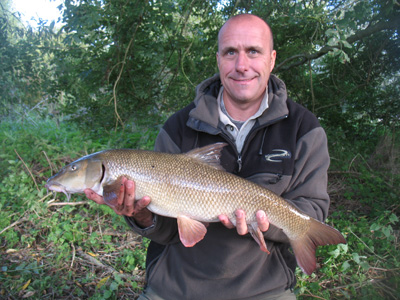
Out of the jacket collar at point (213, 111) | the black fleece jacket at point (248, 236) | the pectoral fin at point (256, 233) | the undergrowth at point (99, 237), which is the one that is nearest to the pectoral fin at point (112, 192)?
the black fleece jacket at point (248, 236)

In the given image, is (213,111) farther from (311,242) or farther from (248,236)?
(311,242)

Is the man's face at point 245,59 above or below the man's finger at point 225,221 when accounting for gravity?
above

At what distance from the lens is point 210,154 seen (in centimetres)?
186

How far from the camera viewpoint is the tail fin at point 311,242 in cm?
173

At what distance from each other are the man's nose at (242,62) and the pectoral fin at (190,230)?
3.14 ft

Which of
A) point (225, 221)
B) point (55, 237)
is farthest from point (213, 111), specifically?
point (55, 237)

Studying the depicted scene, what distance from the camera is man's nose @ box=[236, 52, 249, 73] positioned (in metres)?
2.03

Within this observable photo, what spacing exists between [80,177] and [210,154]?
2.50 feet

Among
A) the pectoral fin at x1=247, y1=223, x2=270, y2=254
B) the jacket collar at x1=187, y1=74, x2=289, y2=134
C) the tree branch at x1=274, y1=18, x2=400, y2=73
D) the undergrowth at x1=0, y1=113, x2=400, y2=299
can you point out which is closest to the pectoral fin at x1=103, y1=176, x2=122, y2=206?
the jacket collar at x1=187, y1=74, x2=289, y2=134

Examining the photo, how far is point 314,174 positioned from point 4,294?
259cm

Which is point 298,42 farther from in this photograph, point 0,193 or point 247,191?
point 0,193

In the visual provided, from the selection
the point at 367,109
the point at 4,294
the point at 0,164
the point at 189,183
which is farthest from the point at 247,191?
the point at 367,109

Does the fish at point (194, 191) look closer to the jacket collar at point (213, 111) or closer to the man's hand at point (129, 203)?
the man's hand at point (129, 203)

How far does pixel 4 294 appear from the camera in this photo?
267 cm
